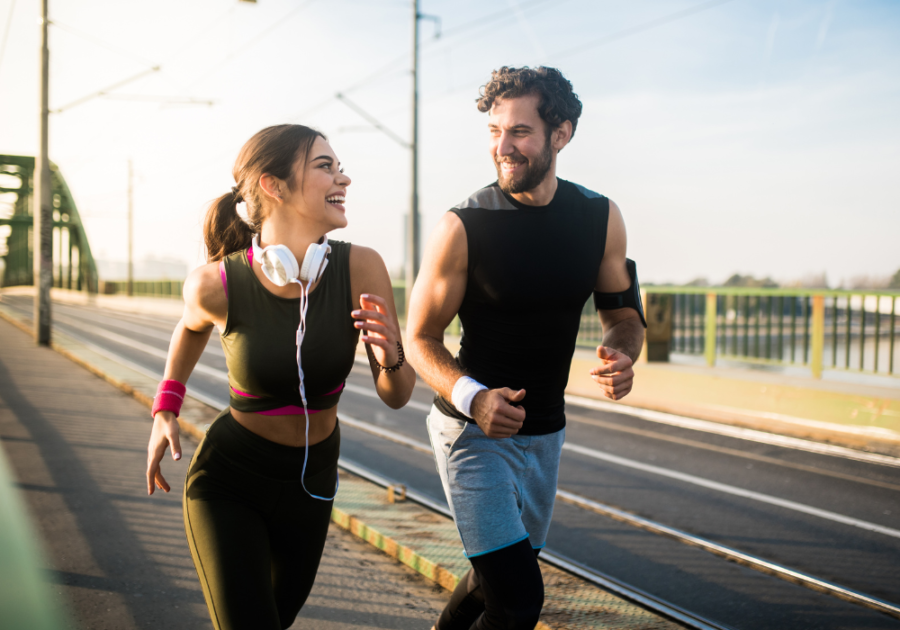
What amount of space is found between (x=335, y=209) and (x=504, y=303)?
2.02ft

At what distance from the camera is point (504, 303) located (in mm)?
2363

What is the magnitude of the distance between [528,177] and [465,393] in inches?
29.8

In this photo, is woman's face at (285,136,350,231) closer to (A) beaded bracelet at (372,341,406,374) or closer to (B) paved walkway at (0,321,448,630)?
(A) beaded bracelet at (372,341,406,374)

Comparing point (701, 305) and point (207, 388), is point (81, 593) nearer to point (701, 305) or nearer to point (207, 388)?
point (207, 388)

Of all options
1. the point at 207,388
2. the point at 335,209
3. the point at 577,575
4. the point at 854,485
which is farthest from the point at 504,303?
the point at 207,388

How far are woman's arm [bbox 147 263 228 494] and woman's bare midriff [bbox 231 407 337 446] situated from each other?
0.68 ft

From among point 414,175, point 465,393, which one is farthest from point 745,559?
point 414,175

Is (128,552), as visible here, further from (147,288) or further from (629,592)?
(147,288)

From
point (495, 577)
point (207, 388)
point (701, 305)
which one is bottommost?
point (207, 388)

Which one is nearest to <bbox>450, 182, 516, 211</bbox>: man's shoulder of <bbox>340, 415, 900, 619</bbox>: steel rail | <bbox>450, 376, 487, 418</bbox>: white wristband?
<bbox>450, 376, 487, 418</bbox>: white wristband

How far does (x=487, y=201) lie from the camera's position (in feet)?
8.06

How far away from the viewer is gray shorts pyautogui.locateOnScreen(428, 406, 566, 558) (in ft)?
7.45

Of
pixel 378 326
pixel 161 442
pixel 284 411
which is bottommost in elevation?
pixel 161 442

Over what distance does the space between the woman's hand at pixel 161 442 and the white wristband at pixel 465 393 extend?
0.85 metres
